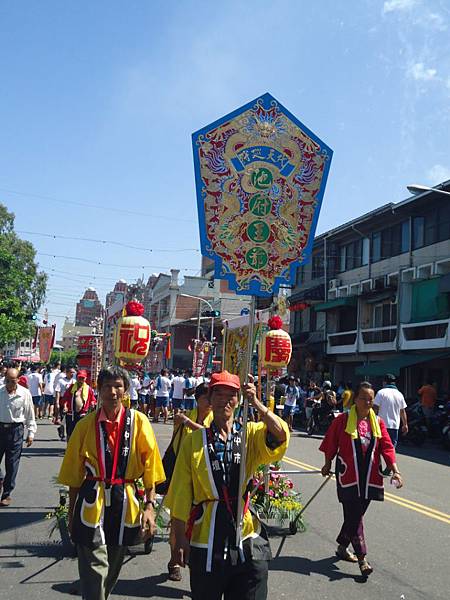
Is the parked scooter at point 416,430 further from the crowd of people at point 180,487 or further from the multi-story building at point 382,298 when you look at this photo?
the crowd of people at point 180,487

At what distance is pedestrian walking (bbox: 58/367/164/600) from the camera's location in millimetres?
3840

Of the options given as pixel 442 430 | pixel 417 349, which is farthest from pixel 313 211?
pixel 417 349

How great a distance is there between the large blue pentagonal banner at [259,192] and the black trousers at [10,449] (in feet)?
13.4

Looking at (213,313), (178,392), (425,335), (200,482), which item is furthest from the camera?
(213,313)

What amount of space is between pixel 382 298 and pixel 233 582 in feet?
87.5

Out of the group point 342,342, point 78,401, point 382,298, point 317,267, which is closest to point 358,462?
point 78,401

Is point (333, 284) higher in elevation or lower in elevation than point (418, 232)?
lower

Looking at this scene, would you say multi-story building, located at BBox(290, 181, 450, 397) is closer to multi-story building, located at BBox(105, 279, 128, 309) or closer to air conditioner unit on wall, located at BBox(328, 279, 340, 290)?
air conditioner unit on wall, located at BBox(328, 279, 340, 290)

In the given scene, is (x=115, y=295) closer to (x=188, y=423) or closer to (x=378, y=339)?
(x=378, y=339)

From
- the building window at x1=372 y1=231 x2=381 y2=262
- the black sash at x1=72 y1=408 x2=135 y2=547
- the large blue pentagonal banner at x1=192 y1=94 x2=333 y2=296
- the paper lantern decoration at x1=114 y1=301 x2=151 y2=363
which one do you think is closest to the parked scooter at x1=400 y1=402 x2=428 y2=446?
the paper lantern decoration at x1=114 y1=301 x2=151 y2=363

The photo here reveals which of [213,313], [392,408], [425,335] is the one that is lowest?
[392,408]

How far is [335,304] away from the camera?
32156 mm

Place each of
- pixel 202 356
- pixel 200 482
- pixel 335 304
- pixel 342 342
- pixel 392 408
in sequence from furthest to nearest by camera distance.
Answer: pixel 342 342, pixel 335 304, pixel 202 356, pixel 392 408, pixel 200 482

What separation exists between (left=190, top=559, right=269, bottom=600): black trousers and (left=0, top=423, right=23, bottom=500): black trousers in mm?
5310
